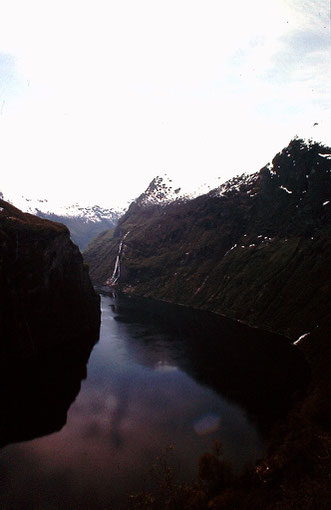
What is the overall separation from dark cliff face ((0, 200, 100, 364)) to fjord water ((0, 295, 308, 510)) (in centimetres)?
1924

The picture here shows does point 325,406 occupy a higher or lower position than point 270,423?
higher

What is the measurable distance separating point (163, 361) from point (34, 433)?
65541 mm

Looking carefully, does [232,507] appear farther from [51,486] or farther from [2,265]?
[2,265]

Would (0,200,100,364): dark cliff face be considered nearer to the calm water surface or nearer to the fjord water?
the fjord water

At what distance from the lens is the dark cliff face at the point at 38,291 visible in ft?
408

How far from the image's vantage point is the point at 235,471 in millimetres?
66188

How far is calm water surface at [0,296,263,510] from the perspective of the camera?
198 ft

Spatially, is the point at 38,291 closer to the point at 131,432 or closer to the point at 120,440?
the point at 131,432

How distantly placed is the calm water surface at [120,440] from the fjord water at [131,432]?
0.18m

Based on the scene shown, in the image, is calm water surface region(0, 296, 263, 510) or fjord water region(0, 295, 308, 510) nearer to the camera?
calm water surface region(0, 296, 263, 510)

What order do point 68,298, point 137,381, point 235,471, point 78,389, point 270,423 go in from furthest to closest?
point 68,298 → point 137,381 → point 78,389 → point 270,423 → point 235,471

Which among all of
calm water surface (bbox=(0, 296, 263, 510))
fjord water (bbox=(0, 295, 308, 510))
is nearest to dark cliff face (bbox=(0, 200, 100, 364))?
fjord water (bbox=(0, 295, 308, 510))

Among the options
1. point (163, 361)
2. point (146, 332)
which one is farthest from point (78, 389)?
point (146, 332)

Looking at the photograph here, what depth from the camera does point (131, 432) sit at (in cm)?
8169
